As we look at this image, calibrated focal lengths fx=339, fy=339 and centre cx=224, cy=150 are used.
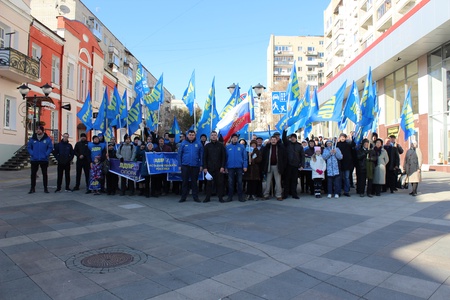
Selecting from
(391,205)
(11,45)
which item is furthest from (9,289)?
(11,45)

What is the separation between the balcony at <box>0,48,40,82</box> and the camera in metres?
19.0

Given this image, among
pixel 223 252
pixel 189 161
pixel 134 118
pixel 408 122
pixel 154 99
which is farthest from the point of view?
pixel 154 99

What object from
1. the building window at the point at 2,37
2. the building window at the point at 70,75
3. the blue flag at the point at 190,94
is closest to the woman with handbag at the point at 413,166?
the blue flag at the point at 190,94

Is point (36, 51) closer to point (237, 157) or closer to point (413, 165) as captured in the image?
point (237, 157)

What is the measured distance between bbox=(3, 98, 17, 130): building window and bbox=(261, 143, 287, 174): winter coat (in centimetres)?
1769

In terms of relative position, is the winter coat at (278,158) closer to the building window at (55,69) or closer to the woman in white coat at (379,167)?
the woman in white coat at (379,167)

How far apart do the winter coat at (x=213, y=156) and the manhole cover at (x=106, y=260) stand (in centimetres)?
509

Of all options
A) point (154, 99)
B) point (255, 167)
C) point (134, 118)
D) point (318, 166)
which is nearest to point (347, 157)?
point (318, 166)

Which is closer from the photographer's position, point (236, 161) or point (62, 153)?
point (236, 161)

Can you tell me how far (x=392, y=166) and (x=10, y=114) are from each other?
2133 centimetres

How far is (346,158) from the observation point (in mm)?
10734

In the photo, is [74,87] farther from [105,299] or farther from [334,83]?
[105,299]

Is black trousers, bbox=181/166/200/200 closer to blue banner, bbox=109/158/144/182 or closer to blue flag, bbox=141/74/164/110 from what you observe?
blue banner, bbox=109/158/144/182

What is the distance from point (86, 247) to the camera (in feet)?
17.0
